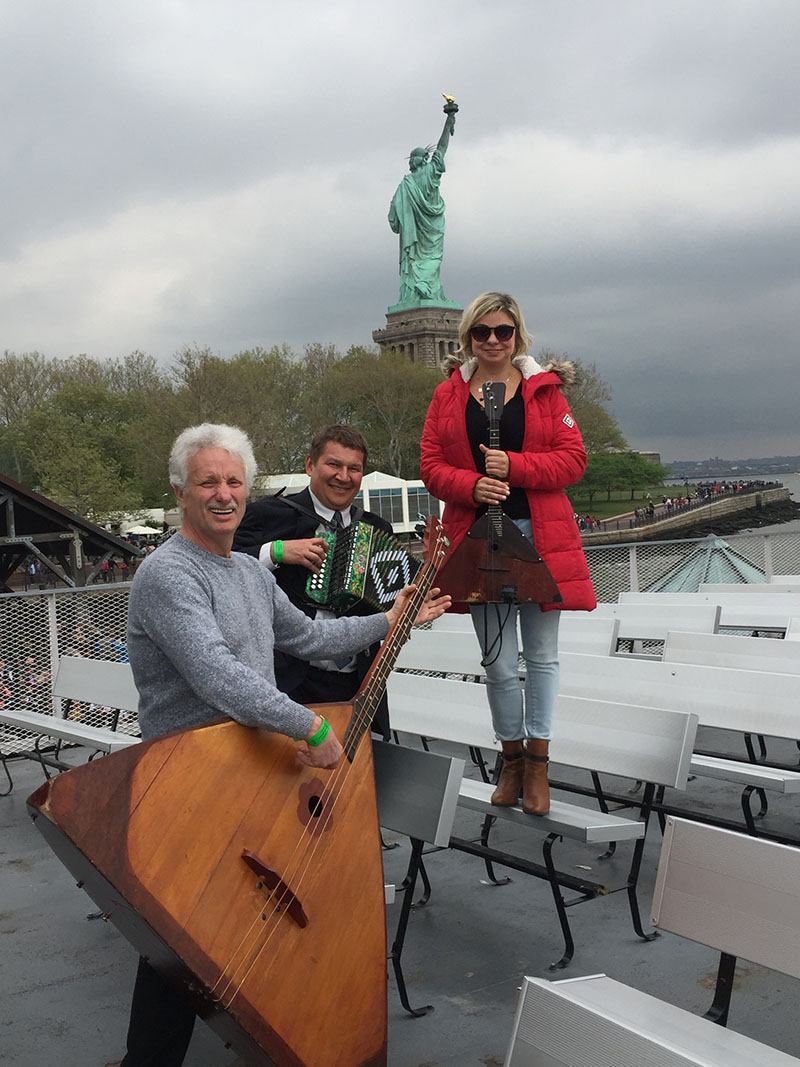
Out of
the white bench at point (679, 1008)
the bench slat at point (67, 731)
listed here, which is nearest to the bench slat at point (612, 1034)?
the white bench at point (679, 1008)

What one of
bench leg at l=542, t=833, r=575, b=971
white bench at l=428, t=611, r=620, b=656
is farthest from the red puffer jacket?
white bench at l=428, t=611, r=620, b=656

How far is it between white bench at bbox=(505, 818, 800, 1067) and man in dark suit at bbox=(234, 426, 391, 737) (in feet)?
5.29

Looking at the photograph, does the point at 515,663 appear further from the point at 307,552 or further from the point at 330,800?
the point at 330,800

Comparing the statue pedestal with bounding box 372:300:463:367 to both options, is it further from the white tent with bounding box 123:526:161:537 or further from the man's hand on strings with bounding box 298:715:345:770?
the man's hand on strings with bounding box 298:715:345:770

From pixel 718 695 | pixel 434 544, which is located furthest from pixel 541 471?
pixel 718 695

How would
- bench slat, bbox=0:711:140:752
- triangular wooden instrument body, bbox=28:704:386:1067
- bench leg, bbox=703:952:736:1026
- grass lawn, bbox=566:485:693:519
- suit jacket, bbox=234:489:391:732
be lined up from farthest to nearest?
grass lawn, bbox=566:485:693:519 → bench slat, bbox=0:711:140:752 → suit jacket, bbox=234:489:391:732 → bench leg, bbox=703:952:736:1026 → triangular wooden instrument body, bbox=28:704:386:1067

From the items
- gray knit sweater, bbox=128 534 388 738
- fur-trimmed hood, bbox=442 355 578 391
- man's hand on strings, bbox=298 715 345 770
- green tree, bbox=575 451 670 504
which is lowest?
man's hand on strings, bbox=298 715 345 770

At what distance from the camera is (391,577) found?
3869mm

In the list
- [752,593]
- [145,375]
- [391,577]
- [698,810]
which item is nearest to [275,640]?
[391,577]

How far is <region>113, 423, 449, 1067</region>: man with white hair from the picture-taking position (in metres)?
2.95

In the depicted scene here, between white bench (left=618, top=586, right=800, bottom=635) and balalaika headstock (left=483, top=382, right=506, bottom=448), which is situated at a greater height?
balalaika headstock (left=483, top=382, right=506, bottom=448)

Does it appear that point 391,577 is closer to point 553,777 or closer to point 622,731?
point 622,731

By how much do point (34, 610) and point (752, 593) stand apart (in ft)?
18.8

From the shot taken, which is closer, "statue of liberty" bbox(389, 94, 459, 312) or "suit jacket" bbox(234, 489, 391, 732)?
"suit jacket" bbox(234, 489, 391, 732)
